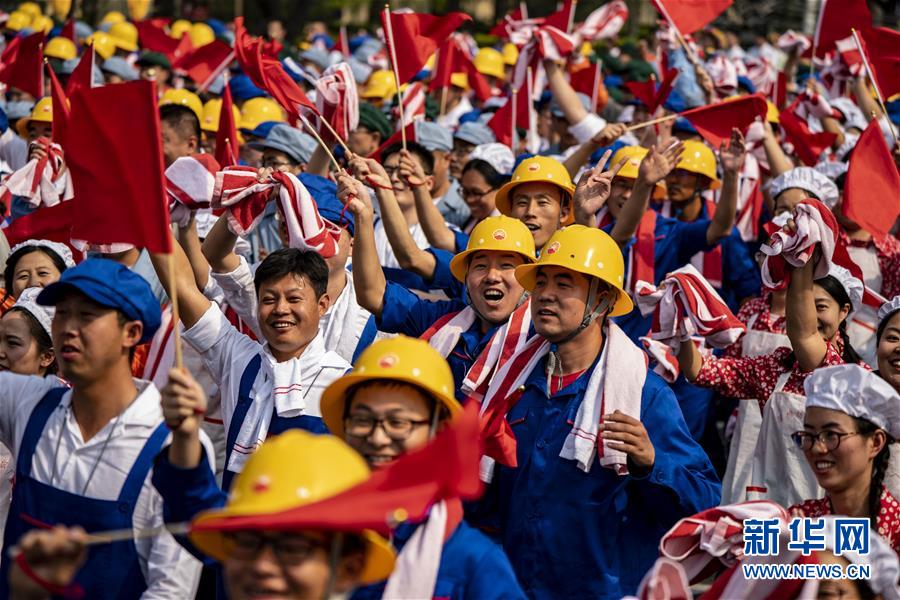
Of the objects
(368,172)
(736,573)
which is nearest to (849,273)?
(368,172)

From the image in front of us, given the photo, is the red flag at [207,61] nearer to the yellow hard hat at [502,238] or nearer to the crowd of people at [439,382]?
the crowd of people at [439,382]

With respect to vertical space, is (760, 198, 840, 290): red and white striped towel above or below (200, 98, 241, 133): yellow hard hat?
below

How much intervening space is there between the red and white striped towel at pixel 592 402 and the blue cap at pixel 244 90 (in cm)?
779

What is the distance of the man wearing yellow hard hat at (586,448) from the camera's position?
5121mm

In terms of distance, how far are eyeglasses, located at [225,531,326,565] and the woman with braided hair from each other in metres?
2.09

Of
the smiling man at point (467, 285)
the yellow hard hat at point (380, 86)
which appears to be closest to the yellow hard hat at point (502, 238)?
the smiling man at point (467, 285)

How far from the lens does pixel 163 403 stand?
3859mm

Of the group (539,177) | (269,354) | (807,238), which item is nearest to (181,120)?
(539,177)

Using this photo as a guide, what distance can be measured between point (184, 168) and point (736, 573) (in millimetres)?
2921

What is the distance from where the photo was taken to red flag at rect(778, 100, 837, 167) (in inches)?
406

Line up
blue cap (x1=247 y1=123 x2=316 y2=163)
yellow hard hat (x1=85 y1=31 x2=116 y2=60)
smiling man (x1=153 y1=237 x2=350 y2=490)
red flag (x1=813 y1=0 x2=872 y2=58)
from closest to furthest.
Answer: smiling man (x1=153 y1=237 x2=350 y2=490) → blue cap (x1=247 y1=123 x2=316 y2=163) → red flag (x1=813 y1=0 x2=872 y2=58) → yellow hard hat (x1=85 y1=31 x2=116 y2=60)

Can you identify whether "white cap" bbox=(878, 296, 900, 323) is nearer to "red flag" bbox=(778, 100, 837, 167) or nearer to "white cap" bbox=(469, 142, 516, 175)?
"white cap" bbox=(469, 142, 516, 175)

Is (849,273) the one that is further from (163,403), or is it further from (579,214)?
(163,403)

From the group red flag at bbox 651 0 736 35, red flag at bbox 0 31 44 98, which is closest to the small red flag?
red flag at bbox 0 31 44 98
